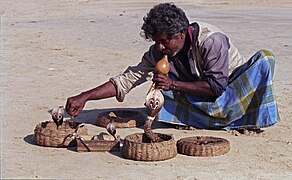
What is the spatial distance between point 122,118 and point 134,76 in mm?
584

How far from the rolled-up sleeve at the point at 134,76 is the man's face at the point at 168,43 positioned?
1.72 ft

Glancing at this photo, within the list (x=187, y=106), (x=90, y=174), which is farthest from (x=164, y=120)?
(x=90, y=174)

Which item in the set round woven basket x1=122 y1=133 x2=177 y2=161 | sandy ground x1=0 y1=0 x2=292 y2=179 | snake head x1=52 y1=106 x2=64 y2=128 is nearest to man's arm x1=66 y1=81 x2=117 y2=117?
snake head x1=52 y1=106 x2=64 y2=128

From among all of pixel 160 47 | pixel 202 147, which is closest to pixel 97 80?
pixel 160 47

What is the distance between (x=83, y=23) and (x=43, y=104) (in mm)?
10936

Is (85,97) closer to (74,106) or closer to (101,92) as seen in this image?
(74,106)

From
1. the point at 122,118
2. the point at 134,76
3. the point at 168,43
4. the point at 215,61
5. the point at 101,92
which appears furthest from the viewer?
the point at 122,118

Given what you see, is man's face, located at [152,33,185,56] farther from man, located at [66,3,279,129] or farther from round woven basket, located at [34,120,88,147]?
round woven basket, located at [34,120,88,147]

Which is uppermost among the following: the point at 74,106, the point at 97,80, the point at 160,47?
the point at 160,47

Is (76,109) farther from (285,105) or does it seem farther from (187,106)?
(285,105)

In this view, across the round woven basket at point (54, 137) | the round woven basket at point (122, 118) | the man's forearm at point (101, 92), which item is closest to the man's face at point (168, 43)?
the man's forearm at point (101, 92)

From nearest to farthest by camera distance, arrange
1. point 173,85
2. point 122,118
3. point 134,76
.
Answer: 1. point 173,85
2. point 134,76
3. point 122,118

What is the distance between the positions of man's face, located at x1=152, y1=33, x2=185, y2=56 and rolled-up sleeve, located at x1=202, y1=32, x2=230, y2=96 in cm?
29

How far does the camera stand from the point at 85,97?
6629 millimetres
